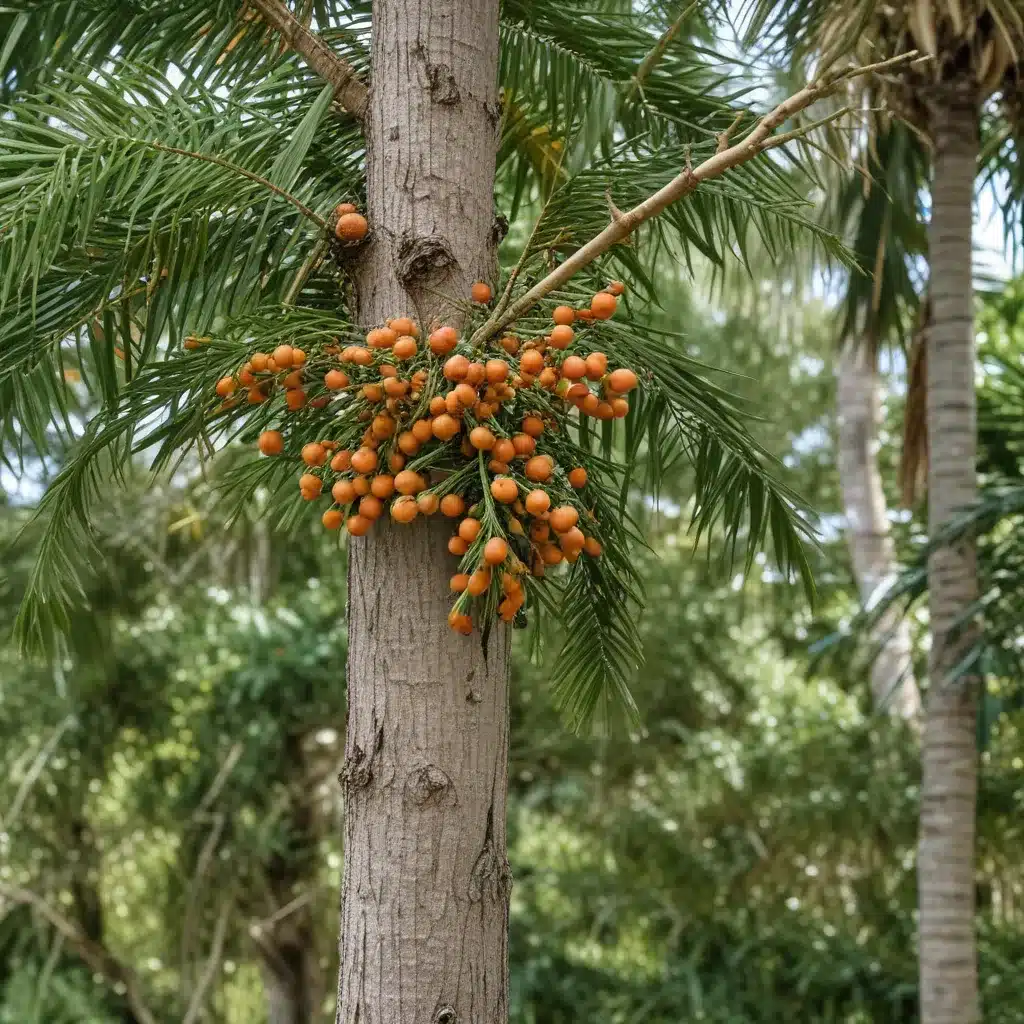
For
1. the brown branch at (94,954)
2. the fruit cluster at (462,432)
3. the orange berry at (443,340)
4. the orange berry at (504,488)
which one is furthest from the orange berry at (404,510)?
the brown branch at (94,954)

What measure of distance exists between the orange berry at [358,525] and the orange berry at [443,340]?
9.7 inches

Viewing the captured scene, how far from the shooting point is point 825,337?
33.9 ft

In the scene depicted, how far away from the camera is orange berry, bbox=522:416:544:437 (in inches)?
67.6

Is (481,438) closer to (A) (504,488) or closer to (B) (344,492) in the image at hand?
(A) (504,488)

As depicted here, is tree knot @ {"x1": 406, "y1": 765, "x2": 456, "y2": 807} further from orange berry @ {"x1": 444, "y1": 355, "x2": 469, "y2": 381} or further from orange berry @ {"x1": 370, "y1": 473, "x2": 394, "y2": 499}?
orange berry @ {"x1": 444, "y1": 355, "x2": 469, "y2": 381}

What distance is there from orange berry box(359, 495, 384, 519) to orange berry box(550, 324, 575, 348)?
318 mm

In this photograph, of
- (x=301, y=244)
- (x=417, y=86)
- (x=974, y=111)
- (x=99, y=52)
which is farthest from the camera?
(x=974, y=111)

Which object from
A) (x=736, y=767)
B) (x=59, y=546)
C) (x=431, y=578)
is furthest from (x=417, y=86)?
(x=736, y=767)

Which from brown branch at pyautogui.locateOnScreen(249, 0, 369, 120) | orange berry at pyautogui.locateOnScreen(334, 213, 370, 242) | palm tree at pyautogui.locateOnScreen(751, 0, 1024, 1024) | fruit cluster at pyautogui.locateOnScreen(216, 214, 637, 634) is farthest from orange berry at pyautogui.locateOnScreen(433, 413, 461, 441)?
palm tree at pyautogui.locateOnScreen(751, 0, 1024, 1024)

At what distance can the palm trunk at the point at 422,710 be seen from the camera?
164cm

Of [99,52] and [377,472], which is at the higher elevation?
[99,52]

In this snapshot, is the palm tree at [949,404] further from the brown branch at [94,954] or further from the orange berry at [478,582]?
the brown branch at [94,954]

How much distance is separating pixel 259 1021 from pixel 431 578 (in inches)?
315

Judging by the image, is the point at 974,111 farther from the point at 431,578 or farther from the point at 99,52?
the point at 431,578
